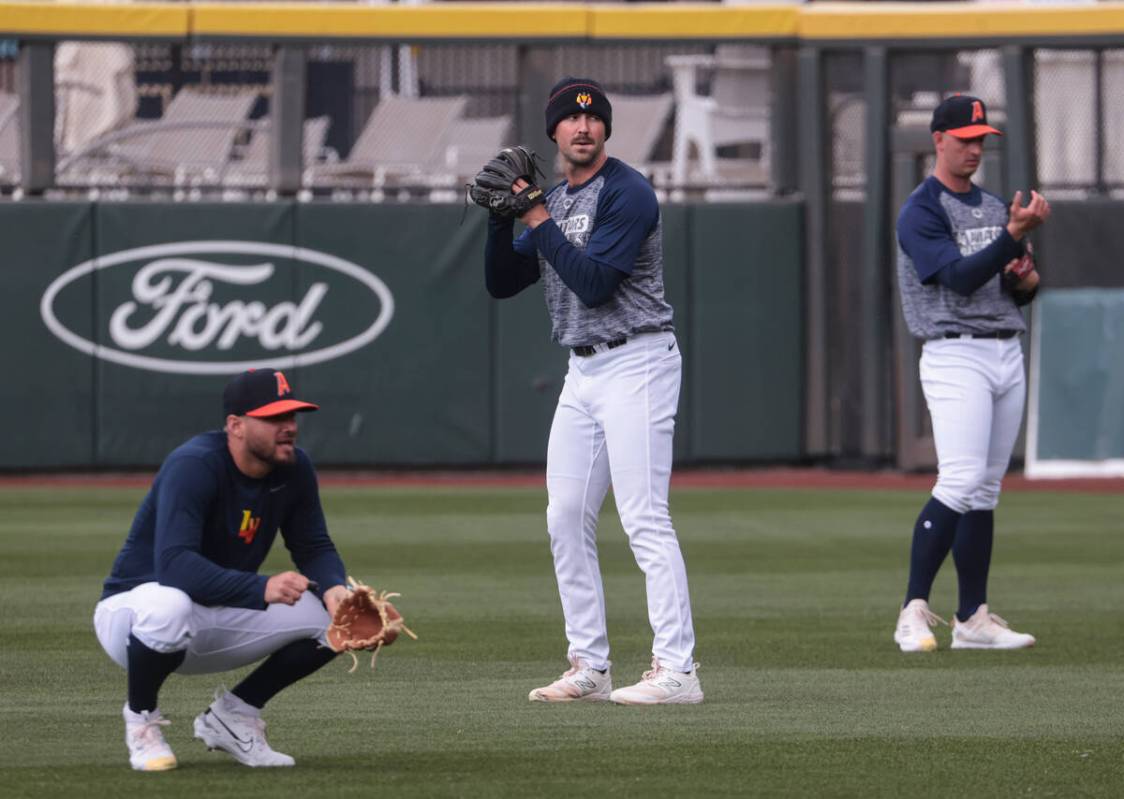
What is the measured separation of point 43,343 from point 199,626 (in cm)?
1145

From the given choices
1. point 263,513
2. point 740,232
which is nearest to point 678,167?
point 740,232

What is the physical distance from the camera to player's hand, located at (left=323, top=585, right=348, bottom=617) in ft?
17.4

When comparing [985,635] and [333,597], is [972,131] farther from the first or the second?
[333,597]

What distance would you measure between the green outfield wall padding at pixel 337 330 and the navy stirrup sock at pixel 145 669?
1111 cm

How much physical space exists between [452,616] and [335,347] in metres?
7.88

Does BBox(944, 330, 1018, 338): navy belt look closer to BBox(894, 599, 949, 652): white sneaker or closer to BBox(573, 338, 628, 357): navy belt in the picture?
BBox(894, 599, 949, 652): white sneaker

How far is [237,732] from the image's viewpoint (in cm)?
547

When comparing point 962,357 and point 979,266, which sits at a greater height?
point 979,266

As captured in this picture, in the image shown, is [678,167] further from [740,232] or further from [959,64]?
[959,64]

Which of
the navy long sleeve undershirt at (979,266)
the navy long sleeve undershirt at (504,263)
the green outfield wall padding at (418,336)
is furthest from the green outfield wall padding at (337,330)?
the navy long sleeve undershirt at (504,263)

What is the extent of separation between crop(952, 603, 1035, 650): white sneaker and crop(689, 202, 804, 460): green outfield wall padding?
885 cm

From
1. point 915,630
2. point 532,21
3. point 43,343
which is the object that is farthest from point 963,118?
point 43,343

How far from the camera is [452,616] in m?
8.99

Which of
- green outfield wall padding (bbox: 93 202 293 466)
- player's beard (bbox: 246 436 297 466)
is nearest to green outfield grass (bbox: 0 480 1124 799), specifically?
player's beard (bbox: 246 436 297 466)
